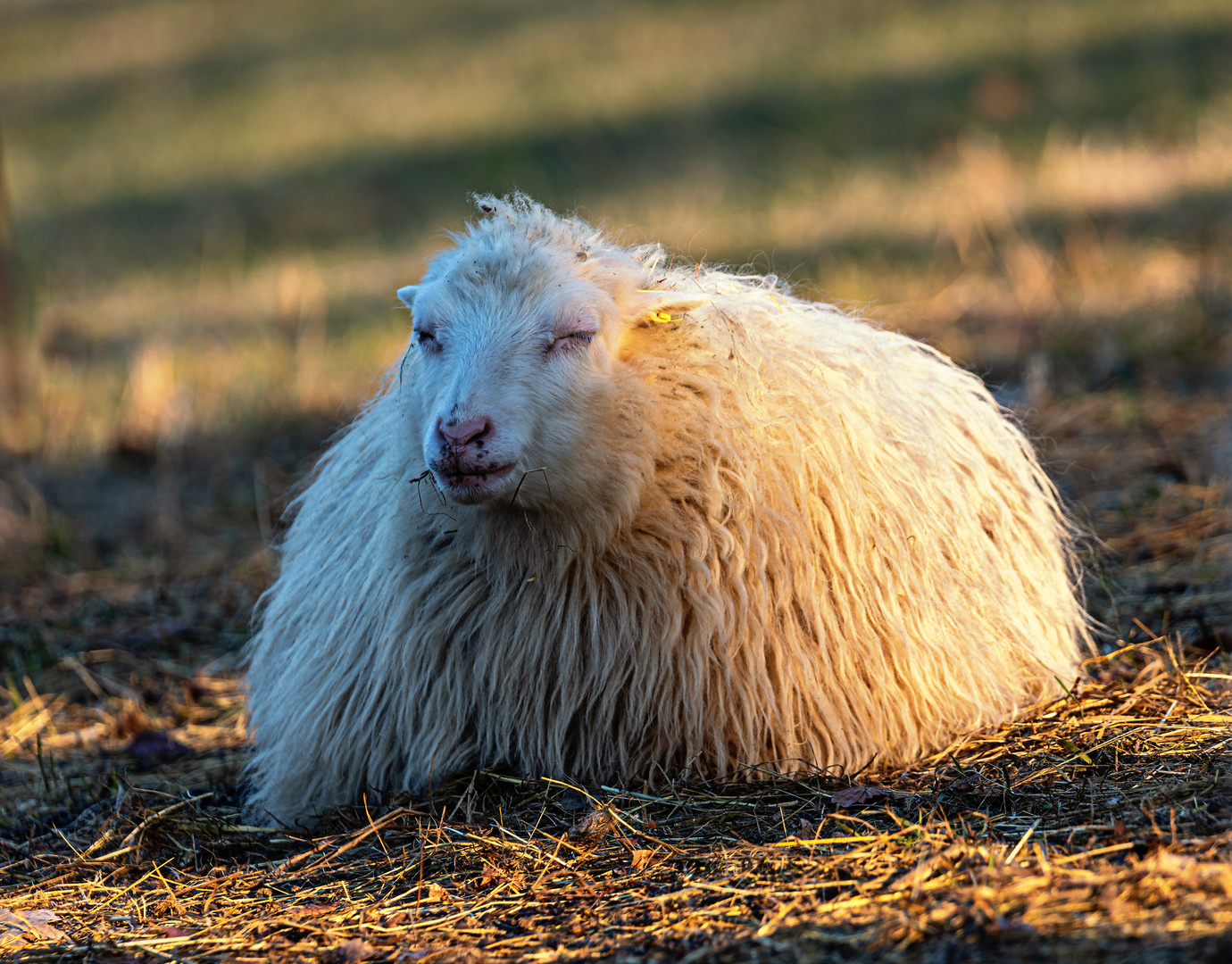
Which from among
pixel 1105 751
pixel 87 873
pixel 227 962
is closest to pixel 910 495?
pixel 1105 751

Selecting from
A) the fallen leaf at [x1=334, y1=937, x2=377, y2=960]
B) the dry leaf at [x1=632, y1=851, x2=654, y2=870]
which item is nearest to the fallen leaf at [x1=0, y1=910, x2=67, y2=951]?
the fallen leaf at [x1=334, y1=937, x2=377, y2=960]

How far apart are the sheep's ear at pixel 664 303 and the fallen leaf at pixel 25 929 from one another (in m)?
2.01

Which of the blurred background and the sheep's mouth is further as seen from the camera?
the blurred background

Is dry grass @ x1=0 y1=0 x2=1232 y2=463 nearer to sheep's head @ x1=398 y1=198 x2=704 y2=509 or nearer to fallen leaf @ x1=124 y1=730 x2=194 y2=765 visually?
sheep's head @ x1=398 y1=198 x2=704 y2=509

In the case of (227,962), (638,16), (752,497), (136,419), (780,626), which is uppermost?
(638,16)

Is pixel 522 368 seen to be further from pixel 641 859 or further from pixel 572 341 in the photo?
pixel 641 859

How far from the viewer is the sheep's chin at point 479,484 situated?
3045mm

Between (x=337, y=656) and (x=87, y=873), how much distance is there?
33.1 inches

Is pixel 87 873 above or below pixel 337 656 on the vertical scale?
below

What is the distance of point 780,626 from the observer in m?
3.37

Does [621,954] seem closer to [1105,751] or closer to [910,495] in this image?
[1105,751]

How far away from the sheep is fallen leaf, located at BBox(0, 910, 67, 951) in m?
0.78

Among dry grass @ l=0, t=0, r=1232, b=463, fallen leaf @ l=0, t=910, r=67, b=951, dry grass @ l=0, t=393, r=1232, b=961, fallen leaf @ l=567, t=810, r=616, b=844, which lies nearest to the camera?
dry grass @ l=0, t=393, r=1232, b=961

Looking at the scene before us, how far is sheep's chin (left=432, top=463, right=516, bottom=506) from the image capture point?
3.04 meters
